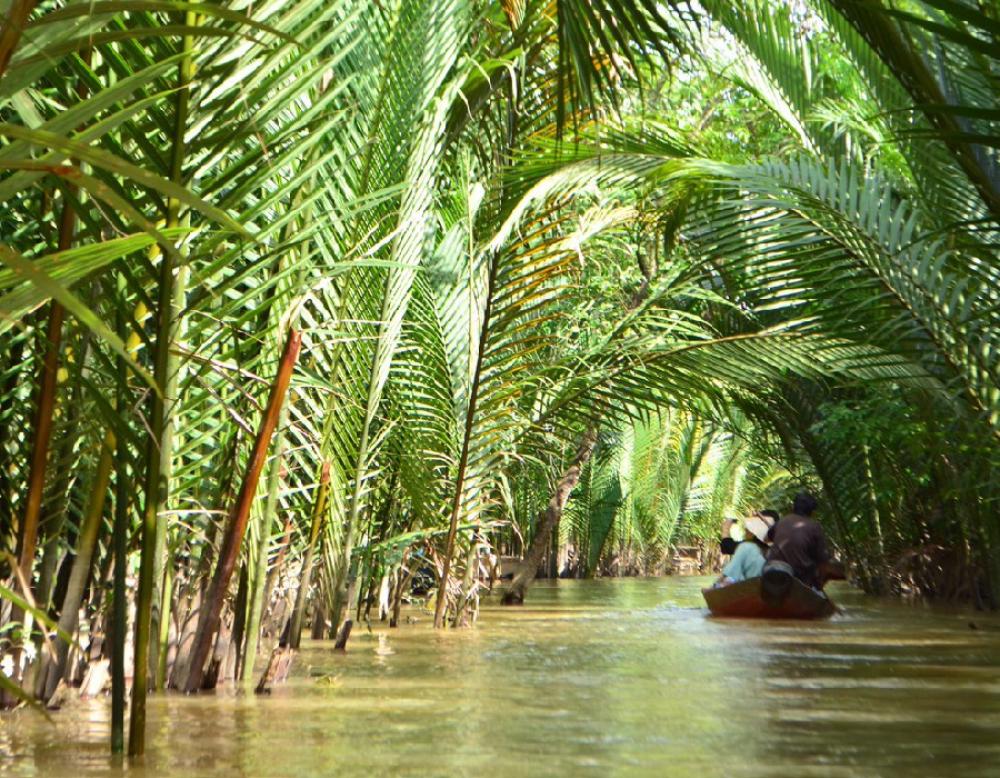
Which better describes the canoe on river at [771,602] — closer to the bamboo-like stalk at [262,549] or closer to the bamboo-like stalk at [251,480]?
the bamboo-like stalk at [262,549]

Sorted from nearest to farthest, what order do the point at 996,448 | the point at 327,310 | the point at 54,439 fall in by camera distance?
the point at 54,439 < the point at 327,310 < the point at 996,448

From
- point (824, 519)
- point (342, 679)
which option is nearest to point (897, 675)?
point (342, 679)

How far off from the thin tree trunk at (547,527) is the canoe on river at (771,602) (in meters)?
2.60

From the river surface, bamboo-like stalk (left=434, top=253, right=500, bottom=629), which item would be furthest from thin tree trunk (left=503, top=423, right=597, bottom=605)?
the river surface

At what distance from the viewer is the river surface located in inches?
158

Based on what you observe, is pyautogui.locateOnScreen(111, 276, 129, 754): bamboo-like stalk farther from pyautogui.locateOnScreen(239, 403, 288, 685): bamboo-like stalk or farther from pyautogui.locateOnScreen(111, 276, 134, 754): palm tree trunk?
pyautogui.locateOnScreen(239, 403, 288, 685): bamboo-like stalk

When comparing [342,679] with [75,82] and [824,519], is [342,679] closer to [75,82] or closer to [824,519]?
[75,82]

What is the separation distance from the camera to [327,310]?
6164 mm

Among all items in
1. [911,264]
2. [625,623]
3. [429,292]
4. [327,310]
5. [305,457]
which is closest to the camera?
[327,310]

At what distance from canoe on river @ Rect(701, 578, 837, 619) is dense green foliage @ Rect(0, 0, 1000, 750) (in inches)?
61.6

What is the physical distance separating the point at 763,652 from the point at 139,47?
6.57 metres

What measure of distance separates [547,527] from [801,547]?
3.21m

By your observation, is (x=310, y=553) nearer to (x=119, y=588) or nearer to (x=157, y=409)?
(x=119, y=588)

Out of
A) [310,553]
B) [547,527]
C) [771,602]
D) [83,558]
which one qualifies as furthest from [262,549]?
[547,527]
